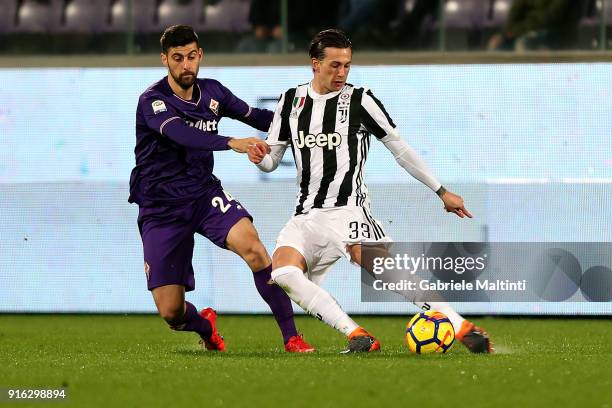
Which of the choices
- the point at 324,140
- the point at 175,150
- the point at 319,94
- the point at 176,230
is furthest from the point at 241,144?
the point at 176,230

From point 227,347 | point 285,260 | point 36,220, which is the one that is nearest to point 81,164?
point 36,220

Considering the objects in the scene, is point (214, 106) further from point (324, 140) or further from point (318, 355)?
point (318, 355)

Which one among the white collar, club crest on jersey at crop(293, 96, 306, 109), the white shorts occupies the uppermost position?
the white collar

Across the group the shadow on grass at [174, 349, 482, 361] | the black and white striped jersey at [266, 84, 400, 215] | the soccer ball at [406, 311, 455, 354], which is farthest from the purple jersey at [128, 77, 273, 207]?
the soccer ball at [406, 311, 455, 354]

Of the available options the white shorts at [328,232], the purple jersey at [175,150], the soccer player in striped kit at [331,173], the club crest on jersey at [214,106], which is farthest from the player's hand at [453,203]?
the club crest on jersey at [214,106]

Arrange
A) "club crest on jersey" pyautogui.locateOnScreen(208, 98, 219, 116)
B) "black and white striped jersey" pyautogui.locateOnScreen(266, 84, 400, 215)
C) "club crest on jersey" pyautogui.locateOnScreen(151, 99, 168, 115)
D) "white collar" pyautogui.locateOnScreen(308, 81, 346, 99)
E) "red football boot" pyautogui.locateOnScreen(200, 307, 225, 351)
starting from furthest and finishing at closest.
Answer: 1. "red football boot" pyautogui.locateOnScreen(200, 307, 225, 351)
2. "club crest on jersey" pyautogui.locateOnScreen(208, 98, 219, 116)
3. "club crest on jersey" pyautogui.locateOnScreen(151, 99, 168, 115)
4. "white collar" pyautogui.locateOnScreen(308, 81, 346, 99)
5. "black and white striped jersey" pyautogui.locateOnScreen(266, 84, 400, 215)

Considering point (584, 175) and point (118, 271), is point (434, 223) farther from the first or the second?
point (118, 271)

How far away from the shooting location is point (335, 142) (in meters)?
7.14

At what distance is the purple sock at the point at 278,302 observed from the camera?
296 inches

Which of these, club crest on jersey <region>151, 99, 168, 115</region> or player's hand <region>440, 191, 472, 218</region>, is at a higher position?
club crest on jersey <region>151, 99, 168, 115</region>

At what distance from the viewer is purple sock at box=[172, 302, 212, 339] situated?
768 centimetres

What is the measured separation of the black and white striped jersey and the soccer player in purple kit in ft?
1.81

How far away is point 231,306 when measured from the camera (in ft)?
38.4

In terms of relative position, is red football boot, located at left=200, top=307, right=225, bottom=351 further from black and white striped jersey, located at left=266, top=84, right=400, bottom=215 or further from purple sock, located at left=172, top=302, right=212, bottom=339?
black and white striped jersey, located at left=266, top=84, right=400, bottom=215
